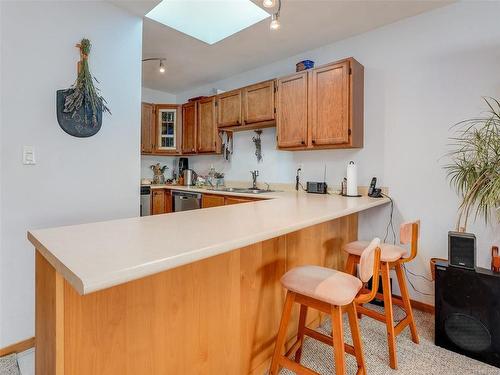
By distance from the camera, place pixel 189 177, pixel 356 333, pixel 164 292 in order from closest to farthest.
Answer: pixel 164 292 < pixel 356 333 < pixel 189 177

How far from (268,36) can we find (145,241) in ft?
8.58

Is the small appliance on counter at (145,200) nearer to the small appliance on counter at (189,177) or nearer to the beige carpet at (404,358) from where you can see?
the small appliance on counter at (189,177)

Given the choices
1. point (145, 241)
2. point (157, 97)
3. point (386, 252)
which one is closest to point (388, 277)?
point (386, 252)

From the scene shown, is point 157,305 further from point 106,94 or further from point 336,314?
point 106,94

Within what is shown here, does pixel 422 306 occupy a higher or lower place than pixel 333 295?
lower

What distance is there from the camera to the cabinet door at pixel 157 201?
4223 millimetres

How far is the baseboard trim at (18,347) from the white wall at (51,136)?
0.03 m

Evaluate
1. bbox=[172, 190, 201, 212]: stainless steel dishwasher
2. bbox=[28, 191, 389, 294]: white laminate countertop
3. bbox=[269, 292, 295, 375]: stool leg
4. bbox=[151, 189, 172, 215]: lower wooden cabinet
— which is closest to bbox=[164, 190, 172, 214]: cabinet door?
bbox=[151, 189, 172, 215]: lower wooden cabinet

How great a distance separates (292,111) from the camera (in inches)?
118

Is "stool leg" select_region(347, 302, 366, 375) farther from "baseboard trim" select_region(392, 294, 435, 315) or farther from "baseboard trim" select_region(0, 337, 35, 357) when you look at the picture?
"baseboard trim" select_region(0, 337, 35, 357)

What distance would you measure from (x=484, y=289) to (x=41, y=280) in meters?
2.39

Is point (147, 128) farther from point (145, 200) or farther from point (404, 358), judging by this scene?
point (404, 358)

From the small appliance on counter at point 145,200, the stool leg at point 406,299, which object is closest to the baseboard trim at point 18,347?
the small appliance on counter at point 145,200

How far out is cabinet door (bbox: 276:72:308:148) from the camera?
2.91 metres
